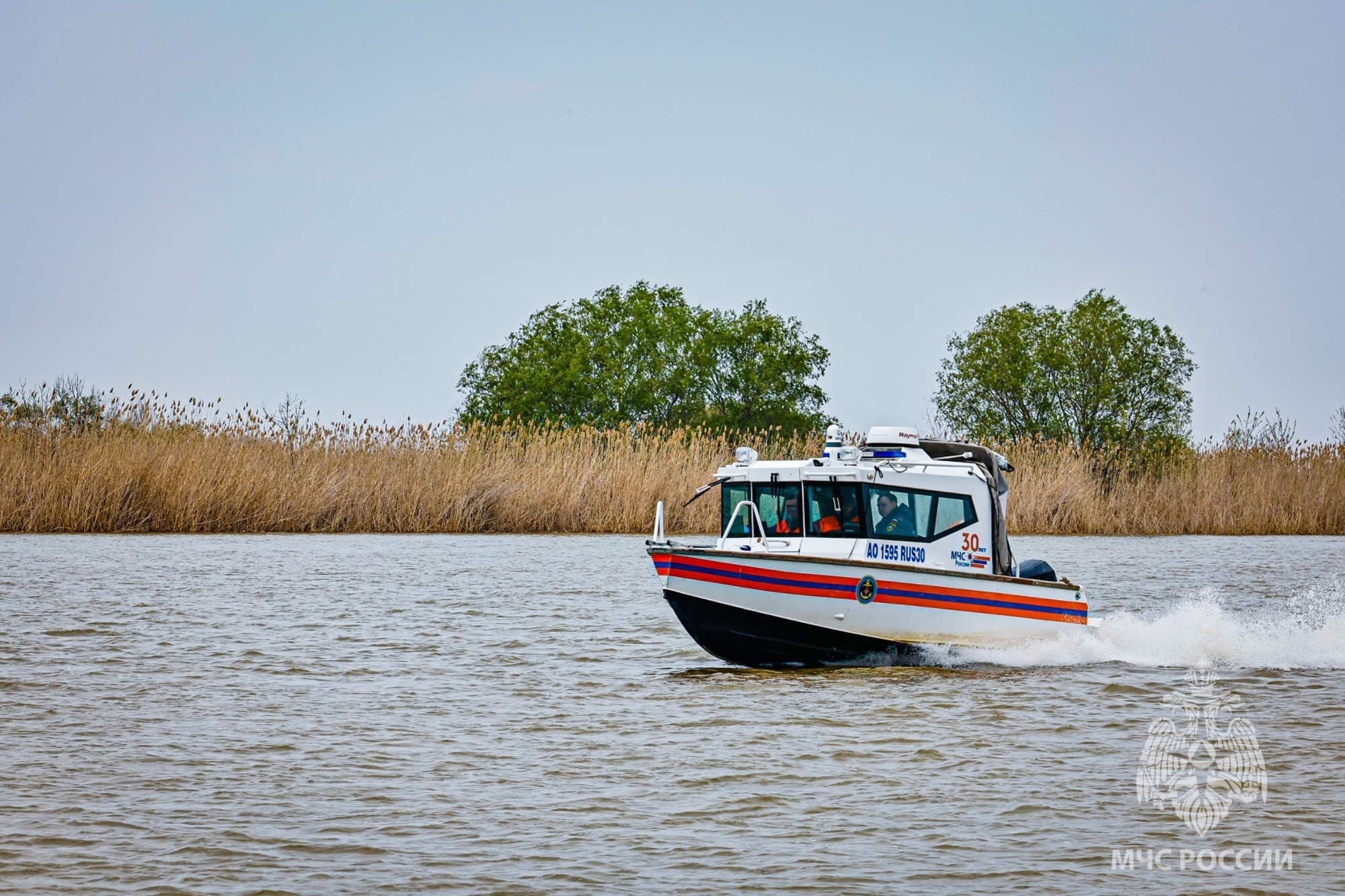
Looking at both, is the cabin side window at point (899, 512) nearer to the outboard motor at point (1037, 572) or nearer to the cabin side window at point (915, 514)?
the cabin side window at point (915, 514)

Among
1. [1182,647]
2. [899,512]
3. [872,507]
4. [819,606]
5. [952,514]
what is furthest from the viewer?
[1182,647]

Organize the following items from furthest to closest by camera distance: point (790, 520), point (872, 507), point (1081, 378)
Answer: point (1081, 378) → point (790, 520) → point (872, 507)

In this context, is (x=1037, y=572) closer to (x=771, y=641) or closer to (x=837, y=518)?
(x=837, y=518)

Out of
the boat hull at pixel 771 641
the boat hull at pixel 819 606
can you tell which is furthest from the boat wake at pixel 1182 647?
the boat hull at pixel 771 641

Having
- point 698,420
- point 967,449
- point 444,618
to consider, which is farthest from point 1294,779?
point 698,420

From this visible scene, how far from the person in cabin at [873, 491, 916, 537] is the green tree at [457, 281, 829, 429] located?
46.5 meters

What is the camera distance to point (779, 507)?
1369 centimetres

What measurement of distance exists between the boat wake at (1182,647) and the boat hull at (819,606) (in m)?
0.39

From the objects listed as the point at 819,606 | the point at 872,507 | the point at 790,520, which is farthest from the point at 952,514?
the point at 819,606

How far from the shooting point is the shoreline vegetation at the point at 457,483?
95.1 ft

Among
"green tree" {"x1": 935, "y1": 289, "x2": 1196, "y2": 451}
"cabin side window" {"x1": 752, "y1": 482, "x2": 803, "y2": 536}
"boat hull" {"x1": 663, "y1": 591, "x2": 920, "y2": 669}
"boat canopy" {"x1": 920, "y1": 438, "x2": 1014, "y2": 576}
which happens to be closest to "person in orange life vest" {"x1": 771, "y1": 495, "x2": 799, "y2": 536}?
"cabin side window" {"x1": 752, "y1": 482, "x2": 803, "y2": 536}

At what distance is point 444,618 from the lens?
17156 mm

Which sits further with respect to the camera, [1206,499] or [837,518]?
[1206,499]

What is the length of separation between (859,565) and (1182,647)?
4315 mm
